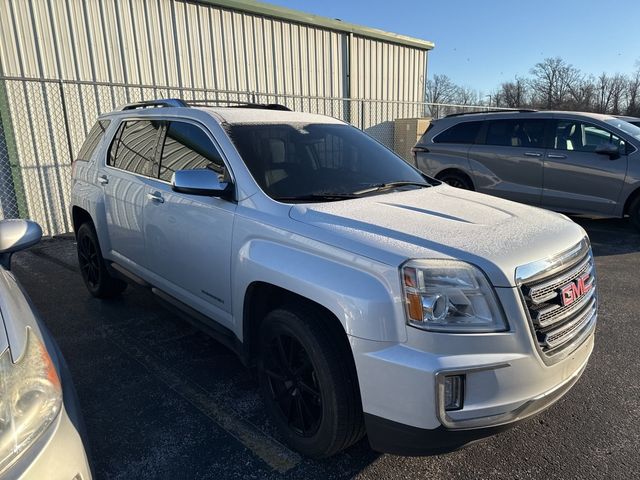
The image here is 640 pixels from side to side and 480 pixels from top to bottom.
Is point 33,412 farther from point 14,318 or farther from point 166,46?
point 166,46

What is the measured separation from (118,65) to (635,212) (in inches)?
356

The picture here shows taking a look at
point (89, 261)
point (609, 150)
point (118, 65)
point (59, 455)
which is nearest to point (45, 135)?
point (118, 65)

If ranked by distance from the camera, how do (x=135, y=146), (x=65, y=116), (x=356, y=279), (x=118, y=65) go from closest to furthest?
(x=356, y=279)
(x=135, y=146)
(x=65, y=116)
(x=118, y=65)

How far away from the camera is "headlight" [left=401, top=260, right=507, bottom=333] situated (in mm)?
1931

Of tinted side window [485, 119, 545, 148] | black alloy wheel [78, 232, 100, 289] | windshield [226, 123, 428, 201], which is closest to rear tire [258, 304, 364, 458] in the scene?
windshield [226, 123, 428, 201]

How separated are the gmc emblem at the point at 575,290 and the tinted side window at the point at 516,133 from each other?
19.6 ft

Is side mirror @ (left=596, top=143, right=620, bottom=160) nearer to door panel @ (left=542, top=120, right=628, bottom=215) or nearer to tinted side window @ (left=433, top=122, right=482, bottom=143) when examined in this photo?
door panel @ (left=542, top=120, right=628, bottom=215)

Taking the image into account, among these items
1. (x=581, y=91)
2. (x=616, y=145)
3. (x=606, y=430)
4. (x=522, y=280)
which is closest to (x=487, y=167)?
(x=616, y=145)

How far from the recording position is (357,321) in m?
2.00

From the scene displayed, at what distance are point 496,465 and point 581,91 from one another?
73695 mm

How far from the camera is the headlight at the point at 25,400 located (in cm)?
140

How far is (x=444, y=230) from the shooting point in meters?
2.27

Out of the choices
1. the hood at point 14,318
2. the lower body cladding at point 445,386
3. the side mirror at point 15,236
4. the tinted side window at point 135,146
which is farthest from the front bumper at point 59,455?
the tinted side window at point 135,146

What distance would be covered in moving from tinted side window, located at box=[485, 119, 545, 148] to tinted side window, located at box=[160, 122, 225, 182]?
6.31 meters
